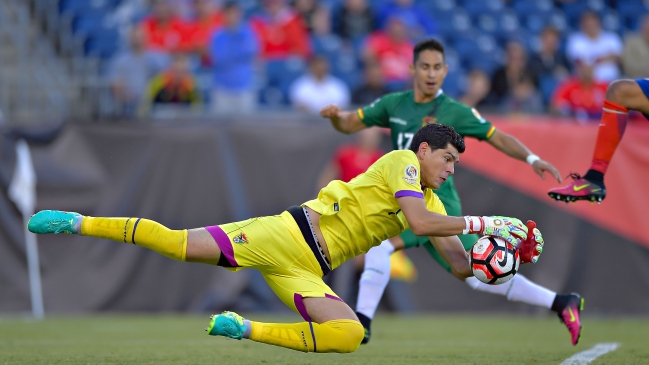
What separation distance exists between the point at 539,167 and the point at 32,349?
433cm

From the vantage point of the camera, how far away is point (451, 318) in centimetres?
1078

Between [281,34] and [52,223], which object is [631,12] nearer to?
[281,34]

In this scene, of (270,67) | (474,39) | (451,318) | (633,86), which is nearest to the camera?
(633,86)

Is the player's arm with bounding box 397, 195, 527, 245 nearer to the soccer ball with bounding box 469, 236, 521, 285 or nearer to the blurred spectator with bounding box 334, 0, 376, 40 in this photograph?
the soccer ball with bounding box 469, 236, 521, 285

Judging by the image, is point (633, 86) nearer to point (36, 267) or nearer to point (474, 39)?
point (36, 267)

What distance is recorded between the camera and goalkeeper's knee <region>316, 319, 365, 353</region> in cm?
550

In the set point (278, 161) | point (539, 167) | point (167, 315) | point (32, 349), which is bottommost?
point (167, 315)

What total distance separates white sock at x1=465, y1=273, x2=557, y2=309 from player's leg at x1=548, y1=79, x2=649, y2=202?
0.96 meters

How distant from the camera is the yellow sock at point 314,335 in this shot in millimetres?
5492

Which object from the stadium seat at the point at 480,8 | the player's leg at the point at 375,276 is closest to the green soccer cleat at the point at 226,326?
the player's leg at the point at 375,276

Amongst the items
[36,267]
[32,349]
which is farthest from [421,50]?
[36,267]

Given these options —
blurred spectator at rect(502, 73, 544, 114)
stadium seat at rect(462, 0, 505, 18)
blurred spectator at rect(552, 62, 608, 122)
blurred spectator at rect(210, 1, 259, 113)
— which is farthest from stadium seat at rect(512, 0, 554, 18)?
blurred spectator at rect(210, 1, 259, 113)

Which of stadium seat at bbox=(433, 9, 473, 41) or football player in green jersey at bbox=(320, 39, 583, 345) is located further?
stadium seat at bbox=(433, 9, 473, 41)

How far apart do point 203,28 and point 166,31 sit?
560 millimetres
